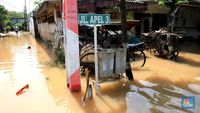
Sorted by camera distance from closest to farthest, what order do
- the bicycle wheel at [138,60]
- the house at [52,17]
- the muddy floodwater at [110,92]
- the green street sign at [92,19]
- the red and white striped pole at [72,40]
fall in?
the muddy floodwater at [110,92] < the green street sign at [92,19] < the red and white striped pole at [72,40] < the bicycle wheel at [138,60] < the house at [52,17]

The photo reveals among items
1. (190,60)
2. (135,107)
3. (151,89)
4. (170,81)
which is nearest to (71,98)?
(135,107)

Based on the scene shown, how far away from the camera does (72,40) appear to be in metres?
6.30

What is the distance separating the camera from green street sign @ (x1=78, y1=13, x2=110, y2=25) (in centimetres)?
578

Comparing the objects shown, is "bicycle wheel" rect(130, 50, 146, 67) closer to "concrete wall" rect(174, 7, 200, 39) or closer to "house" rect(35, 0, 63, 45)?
"house" rect(35, 0, 63, 45)

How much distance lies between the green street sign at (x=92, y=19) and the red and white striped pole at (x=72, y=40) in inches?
17.8

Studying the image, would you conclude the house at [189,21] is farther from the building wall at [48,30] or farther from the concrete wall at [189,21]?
the building wall at [48,30]

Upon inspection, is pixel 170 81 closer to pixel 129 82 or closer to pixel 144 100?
pixel 129 82

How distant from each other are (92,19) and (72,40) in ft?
2.76

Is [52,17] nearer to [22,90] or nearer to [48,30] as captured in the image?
[48,30]

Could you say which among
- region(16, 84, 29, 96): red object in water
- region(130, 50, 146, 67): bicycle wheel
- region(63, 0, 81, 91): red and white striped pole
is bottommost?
region(16, 84, 29, 96): red object in water

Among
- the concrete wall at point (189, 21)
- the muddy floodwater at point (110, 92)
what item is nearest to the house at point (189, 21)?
the concrete wall at point (189, 21)

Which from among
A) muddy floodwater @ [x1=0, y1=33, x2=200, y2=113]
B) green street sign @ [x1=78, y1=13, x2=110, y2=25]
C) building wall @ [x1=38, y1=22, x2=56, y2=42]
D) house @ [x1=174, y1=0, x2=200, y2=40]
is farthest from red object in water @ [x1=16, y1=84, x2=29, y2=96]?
house @ [x1=174, y1=0, x2=200, y2=40]

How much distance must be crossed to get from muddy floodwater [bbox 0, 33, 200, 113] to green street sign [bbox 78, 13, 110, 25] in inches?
74.4

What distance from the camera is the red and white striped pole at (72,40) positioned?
20.2 ft
